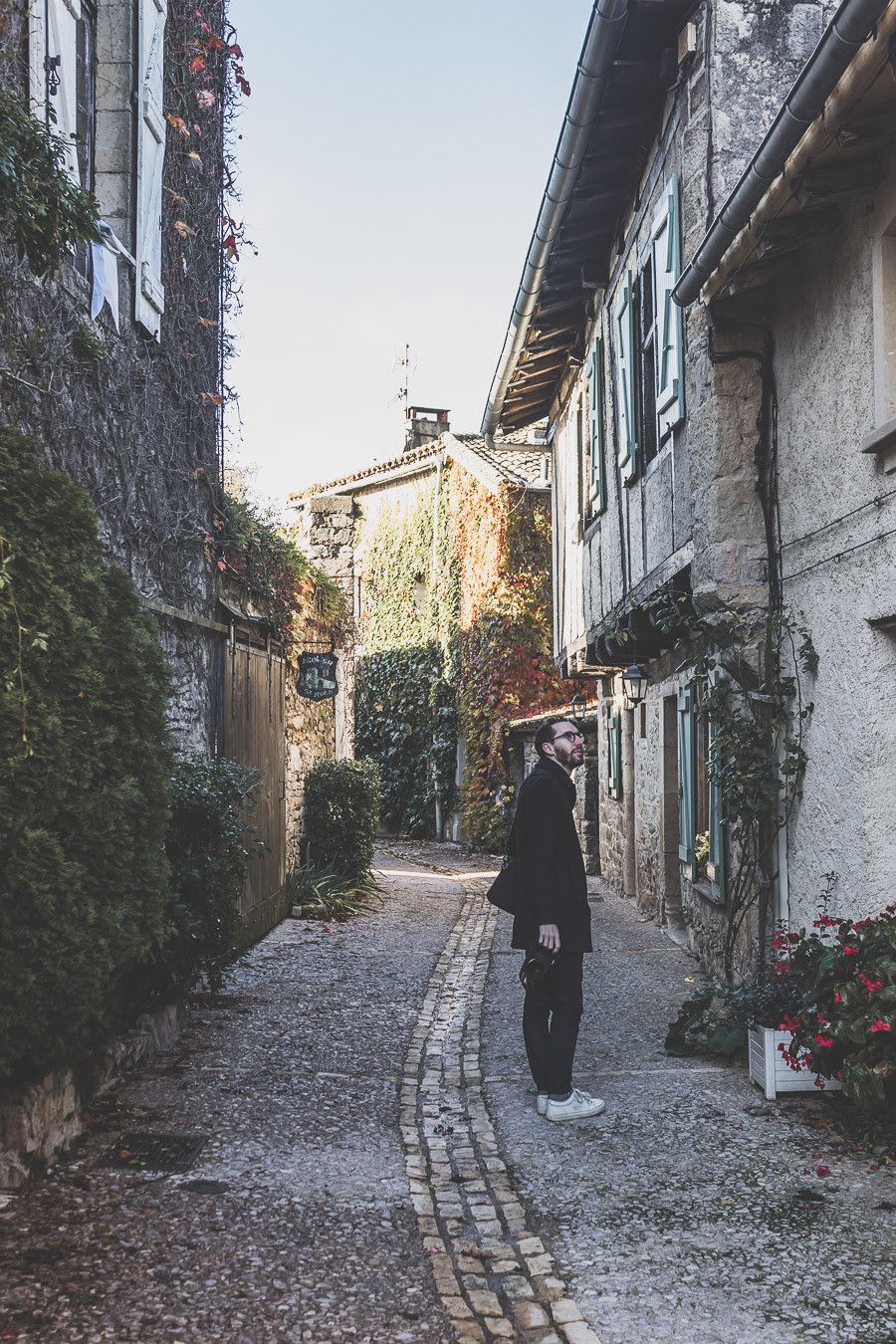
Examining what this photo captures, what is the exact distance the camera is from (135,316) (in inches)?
257

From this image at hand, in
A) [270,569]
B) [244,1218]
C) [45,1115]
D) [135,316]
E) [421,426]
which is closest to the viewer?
[244,1218]

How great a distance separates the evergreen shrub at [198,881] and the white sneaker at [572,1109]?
185 centimetres

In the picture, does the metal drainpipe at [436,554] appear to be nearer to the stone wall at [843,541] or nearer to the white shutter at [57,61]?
the stone wall at [843,541]

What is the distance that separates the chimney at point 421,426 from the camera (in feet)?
77.8

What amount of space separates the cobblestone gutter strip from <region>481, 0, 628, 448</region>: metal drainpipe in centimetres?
534

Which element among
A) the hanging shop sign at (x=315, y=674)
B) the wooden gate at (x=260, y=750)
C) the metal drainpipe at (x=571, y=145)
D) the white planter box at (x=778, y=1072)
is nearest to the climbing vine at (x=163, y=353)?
the wooden gate at (x=260, y=750)

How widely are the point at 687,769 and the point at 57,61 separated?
564 centimetres

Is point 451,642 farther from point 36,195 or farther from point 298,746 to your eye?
point 36,195

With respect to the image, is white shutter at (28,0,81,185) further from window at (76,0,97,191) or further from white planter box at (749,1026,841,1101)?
white planter box at (749,1026,841,1101)

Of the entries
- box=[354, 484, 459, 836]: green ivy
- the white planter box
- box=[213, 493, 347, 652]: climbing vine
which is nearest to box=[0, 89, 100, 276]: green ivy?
box=[213, 493, 347, 652]: climbing vine

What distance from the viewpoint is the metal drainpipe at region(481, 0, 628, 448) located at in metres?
6.25

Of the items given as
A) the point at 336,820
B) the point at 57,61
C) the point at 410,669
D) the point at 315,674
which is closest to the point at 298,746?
the point at 315,674

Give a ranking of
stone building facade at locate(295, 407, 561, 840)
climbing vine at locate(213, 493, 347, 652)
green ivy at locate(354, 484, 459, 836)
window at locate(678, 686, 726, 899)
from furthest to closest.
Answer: green ivy at locate(354, 484, 459, 836) < stone building facade at locate(295, 407, 561, 840) < climbing vine at locate(213, 493, 347, 652) < window at locate(678, 686, 726, 899)

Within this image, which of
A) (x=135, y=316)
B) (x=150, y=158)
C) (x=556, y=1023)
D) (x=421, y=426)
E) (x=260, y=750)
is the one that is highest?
(x=421, y=426)
